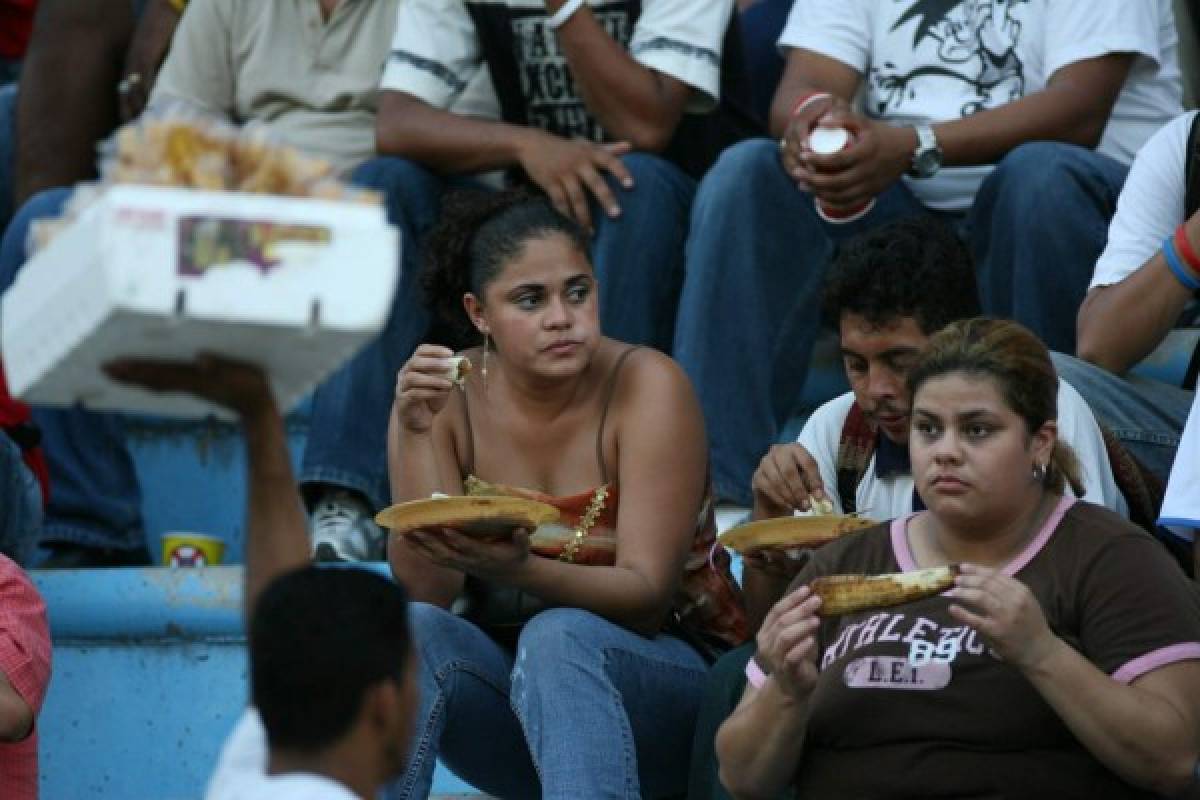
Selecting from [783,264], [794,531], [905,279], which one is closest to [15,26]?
[783,264]

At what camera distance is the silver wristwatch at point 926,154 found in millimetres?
4723

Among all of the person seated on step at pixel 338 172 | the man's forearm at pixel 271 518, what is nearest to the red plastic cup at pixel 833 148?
the person seated on step at pixel 338 172

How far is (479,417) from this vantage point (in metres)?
4.07

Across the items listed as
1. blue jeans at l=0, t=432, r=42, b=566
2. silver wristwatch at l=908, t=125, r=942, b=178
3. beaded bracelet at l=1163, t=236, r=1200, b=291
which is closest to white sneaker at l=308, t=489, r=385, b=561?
blue jeans at l=0, t=432, r=42, b=566

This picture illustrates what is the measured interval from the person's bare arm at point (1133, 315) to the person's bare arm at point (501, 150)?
43.8 inches

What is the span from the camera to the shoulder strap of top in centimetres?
398

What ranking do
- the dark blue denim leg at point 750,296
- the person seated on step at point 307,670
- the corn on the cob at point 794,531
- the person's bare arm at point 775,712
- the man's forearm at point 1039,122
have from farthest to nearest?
the man's forearm at point 1039,122
the dark blue denim leg at point 750,296
the corn on the cob at point 794,531
the person's bare arm at point 775,712
the person seated on step at point 307,670

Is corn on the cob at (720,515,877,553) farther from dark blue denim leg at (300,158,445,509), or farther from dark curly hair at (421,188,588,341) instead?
dark blue denim leg at (300,158,445,509)

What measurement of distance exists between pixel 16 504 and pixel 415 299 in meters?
0.91

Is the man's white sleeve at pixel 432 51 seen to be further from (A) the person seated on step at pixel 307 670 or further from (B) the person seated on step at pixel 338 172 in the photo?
(A) the person seated on step at pixel 307 670

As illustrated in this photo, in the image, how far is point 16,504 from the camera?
470cm

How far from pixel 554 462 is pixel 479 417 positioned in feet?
0.55

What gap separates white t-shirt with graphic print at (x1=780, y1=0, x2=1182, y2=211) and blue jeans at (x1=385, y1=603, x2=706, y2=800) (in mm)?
1582

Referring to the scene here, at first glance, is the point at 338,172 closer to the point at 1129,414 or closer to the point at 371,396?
the point at 371,396
